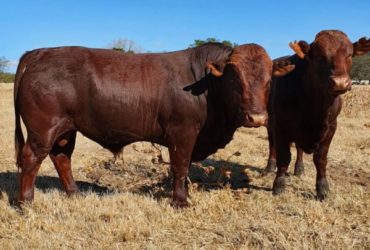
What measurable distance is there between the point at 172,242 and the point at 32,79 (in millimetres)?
2519

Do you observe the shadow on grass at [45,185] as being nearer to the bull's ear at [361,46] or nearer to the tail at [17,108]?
the tail at [17,108]

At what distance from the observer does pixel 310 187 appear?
21.8 ft

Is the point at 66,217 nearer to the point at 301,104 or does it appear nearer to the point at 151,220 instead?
the point at 151,220

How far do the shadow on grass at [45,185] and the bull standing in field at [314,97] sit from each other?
250 cm

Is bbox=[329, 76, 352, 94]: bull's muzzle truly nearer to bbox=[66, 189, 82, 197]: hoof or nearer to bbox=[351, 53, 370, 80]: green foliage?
bbox=[66, 189, 82, 197]: hoof

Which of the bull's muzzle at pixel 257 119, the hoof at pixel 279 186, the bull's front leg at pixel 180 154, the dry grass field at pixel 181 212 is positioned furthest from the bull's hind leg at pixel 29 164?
the hoof at pixel 279 186

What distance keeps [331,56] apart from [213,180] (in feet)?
9.53

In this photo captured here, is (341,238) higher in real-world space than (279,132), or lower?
lower

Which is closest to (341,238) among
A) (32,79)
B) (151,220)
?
(151,220)

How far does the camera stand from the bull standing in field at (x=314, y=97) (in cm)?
507

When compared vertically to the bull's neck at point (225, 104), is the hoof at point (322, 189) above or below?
below

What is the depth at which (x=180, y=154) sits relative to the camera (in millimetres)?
5371

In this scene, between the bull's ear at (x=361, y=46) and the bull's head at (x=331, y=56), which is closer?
the bull's head at (x=331, y=56)

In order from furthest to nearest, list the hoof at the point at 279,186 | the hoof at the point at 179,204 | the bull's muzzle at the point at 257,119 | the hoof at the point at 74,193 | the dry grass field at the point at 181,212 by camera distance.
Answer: the hoof at the point at 279,186
the hoof at the point at 74,193
the hoof at the point at 179,204
the bull's muzzle at the point at 257,119
the dry grass field at the point at 181,212
